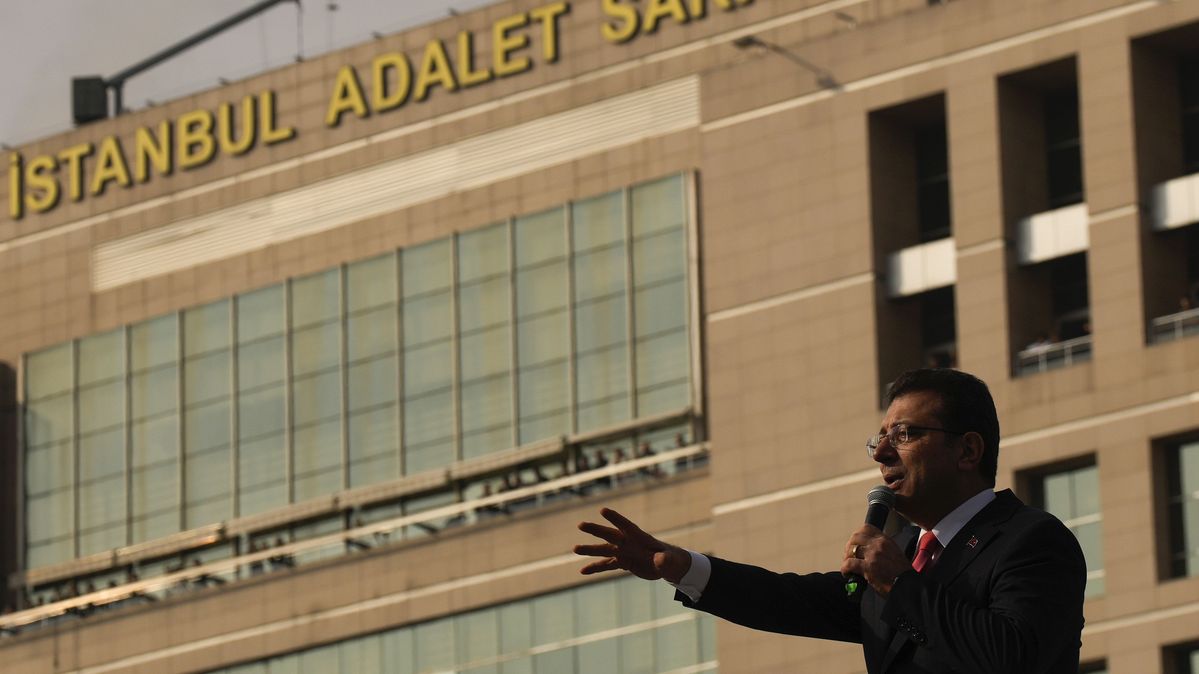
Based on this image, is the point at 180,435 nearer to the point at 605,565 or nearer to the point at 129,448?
the point at 129,448

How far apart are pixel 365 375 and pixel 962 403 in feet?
228

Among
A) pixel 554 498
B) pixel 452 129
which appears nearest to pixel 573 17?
pixel 452 129

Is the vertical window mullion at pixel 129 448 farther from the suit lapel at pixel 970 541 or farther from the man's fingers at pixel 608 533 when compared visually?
the suit lapel at pixel 970 541

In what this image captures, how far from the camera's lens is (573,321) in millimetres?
79562

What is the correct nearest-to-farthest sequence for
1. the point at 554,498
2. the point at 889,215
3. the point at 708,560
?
the point at 708,560
the point at 889,215
the point at 554,498

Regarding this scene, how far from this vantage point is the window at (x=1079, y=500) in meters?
66.4

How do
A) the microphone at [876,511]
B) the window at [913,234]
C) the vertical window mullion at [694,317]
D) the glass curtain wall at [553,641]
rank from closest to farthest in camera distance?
the microphone at [876,511], the window at [913,234], the glass curtain wall at [553,641], the vertical window mullion at [694,317]

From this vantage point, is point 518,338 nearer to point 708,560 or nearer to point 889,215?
point 889,215

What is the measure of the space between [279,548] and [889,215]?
21.5 m

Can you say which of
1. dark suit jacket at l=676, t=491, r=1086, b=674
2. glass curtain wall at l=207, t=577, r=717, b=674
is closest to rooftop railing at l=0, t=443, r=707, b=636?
glass curtain wall at l=207, t=577, r=717, b=674

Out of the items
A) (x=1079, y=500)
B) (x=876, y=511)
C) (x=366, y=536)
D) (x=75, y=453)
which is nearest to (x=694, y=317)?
(x=366, y=536)

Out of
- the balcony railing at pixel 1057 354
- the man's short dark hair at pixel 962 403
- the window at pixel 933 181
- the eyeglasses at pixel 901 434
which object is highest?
the window at pixel 933 181

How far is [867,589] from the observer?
47.0 feet

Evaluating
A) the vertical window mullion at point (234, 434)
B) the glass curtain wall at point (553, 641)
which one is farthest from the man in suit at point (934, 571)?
the vertical window mullion at point (234, 434)
